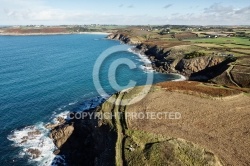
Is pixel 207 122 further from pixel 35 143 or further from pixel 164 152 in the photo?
pixel 35 143

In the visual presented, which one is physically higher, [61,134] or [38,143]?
[61,134]

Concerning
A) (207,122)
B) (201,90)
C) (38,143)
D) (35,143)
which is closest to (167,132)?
(207,122)

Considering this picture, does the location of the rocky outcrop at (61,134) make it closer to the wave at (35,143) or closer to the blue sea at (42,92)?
the wave at (35,143)

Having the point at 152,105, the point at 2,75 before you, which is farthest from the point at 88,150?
the point at 2,75

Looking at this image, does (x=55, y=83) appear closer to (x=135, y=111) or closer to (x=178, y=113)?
(x=135, y=111)

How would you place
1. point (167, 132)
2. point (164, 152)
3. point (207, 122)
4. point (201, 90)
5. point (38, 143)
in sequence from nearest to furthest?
point (164, 152)
point (167, 132)
point (207, 122)
point (38, 143)
point (201, 90)

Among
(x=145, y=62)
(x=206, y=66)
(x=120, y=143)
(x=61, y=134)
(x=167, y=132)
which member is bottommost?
(x=145, y=62)

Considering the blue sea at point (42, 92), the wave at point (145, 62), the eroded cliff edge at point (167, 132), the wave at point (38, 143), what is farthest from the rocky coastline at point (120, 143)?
the wave at point (145, 62)

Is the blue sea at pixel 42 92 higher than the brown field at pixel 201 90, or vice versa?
the brown field at pixel 201 90
